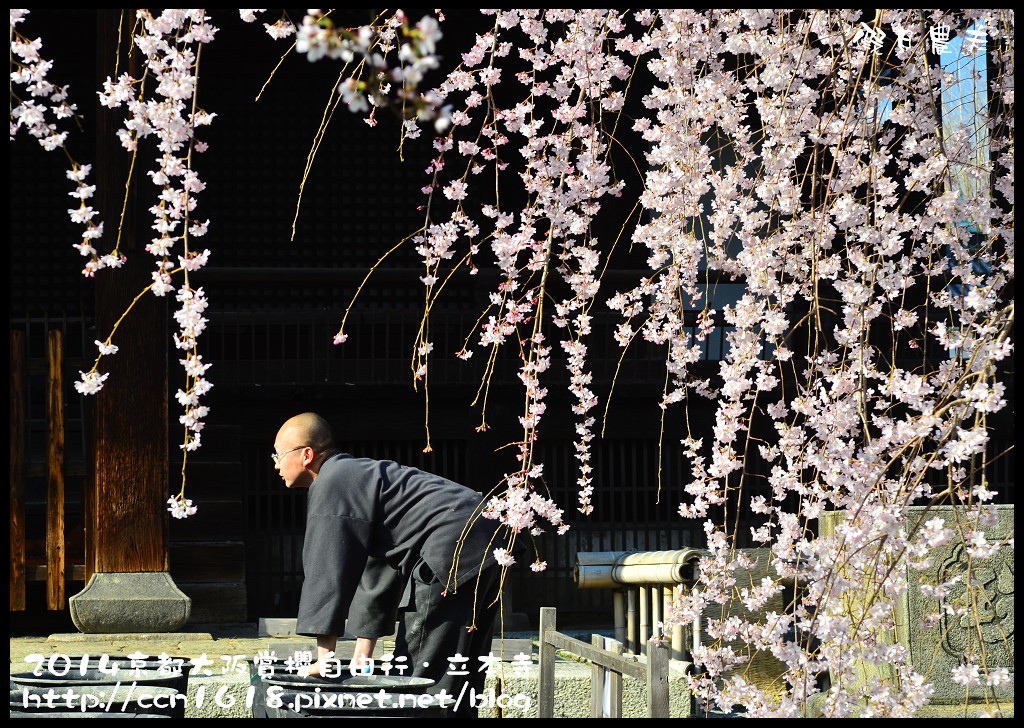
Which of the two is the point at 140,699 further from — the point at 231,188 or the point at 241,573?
the point at 231,188

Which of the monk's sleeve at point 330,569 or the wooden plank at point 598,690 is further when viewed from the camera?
the wooden plank at point 598,690

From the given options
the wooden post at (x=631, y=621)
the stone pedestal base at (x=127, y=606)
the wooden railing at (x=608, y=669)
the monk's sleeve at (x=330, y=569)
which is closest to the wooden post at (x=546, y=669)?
the wooden railing at (x=608, y=669)

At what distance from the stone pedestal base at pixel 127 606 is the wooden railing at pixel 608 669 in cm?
326

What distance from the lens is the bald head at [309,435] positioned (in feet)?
14.9

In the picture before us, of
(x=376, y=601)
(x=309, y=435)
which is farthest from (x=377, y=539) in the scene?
(x=309, y=435)

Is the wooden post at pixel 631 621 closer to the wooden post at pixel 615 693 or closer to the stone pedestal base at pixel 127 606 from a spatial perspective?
the wooden post at pixel 615 693

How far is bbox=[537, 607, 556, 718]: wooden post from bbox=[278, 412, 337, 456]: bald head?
43.0 inches

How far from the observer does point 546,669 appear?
15.2 ft

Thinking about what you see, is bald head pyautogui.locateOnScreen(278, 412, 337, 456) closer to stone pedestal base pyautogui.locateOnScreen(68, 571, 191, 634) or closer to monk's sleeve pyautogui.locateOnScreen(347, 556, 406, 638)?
monk's sleeve pyautogui.locateOnScreen(347, 556, 406, 638)

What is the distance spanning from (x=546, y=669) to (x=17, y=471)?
14.1 feet

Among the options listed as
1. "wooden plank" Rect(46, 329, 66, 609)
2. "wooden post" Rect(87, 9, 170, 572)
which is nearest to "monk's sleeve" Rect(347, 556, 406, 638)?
"wooden post" Rect(87, 9, 170, 572)

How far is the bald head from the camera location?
4.55 m

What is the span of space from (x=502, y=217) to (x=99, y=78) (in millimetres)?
4678

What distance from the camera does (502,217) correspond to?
12.8ft
